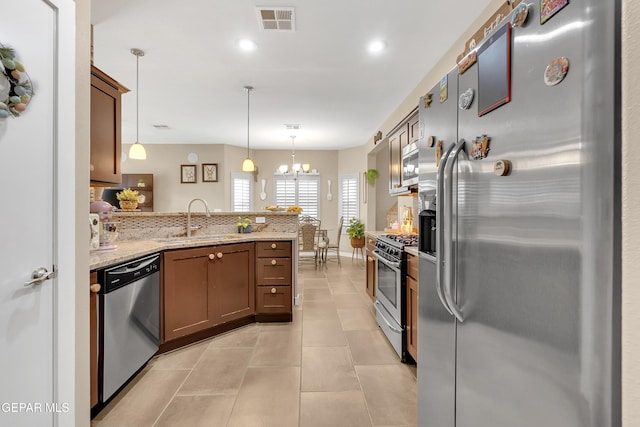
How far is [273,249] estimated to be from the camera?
317cm

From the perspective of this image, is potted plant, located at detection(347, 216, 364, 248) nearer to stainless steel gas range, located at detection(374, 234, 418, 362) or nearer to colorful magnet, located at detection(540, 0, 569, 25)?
stainless steel gas range, located at detection(374, 234, 418, 362)

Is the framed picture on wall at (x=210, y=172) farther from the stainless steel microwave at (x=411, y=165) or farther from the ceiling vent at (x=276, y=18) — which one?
the stainless steel microwave at (x=411, y=165)

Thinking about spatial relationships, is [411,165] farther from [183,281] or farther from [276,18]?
[183,281]

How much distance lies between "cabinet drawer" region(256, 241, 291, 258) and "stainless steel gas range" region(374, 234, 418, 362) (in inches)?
38.3

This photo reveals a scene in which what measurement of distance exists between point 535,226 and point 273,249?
2649mm

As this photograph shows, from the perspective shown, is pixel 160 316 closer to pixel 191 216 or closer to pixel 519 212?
pixel 191 216

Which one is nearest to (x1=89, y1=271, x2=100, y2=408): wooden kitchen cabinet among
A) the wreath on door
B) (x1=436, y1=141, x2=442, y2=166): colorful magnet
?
the wreath on door

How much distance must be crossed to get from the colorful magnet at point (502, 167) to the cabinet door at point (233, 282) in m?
2.47

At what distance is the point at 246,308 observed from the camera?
10.0ft

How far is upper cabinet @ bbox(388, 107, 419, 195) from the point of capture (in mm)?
2940

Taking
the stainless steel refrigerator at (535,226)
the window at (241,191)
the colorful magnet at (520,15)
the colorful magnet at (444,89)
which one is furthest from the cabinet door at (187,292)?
the window at (241,191)

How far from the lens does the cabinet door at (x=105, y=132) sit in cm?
203

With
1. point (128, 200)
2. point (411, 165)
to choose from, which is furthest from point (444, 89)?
point (128, 200)

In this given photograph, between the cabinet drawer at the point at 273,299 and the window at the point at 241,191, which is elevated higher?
the window at the point at 241,191
